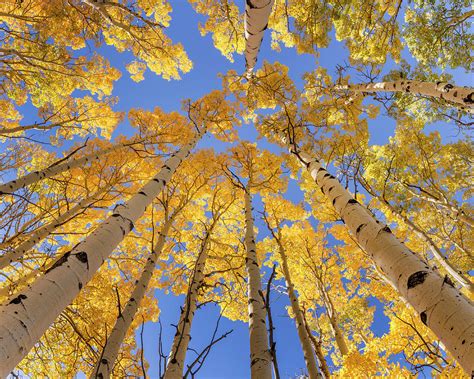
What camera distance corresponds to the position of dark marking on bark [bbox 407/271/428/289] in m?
1.53

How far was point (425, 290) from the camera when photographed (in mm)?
1479

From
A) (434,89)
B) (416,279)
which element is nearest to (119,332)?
(416,279)

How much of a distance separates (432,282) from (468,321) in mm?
268

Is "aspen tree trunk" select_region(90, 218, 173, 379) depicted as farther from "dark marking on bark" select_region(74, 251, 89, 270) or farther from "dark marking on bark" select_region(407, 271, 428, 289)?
"dark marking on bark" select_region(407, 271, 428, 289)

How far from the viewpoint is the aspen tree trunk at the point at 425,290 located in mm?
1235

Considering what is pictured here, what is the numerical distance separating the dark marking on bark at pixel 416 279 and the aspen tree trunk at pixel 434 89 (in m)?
3.99

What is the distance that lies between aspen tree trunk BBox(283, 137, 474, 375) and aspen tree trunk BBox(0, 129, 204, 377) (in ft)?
6.91

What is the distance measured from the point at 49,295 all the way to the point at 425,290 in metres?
2.19

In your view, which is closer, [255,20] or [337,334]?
[255,20]

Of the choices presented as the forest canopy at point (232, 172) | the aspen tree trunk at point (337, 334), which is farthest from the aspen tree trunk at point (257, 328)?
the aspen tree trunk at point (337, 334)

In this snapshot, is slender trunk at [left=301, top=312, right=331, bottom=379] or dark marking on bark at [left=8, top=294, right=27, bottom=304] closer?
dark marking on bark at [left=8, top=294, right=27, bottom=304]

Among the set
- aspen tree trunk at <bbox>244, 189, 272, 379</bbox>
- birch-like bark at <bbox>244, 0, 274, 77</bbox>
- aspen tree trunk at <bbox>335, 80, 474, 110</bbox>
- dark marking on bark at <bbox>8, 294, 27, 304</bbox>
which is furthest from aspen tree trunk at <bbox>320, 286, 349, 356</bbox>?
dark marking on bark at <bbox>8, 294, 27, 304</bbox>

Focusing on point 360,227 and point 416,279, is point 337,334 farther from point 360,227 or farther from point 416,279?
point 416,279

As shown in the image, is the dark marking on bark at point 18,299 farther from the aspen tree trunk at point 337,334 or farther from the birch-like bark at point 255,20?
the aspen tree trunk at point 337,334
